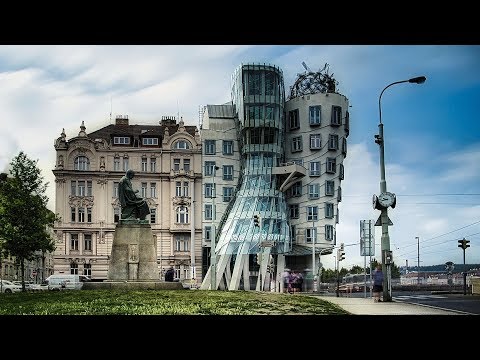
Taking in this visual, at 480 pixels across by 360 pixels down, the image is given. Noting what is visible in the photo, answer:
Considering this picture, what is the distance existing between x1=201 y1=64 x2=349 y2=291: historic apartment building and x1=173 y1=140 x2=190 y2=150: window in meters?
0.35

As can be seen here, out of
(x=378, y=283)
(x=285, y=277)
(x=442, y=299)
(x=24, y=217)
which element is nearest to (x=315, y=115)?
(x=285, y=277)

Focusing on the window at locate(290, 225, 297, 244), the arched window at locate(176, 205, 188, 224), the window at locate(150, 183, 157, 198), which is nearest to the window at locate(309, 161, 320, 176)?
the window at locate(290, 225, 297, 244)

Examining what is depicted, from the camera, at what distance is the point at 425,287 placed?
38.1 ft

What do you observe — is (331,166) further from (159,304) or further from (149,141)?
(159,304)

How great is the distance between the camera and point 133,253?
1435cm

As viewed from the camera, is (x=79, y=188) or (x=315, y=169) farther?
(x=315, y=169)

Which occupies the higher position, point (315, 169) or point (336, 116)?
point (336, 116)

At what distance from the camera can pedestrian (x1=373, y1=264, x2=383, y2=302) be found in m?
11.3

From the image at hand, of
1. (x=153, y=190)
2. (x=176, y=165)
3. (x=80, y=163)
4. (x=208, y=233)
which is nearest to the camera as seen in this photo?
(x=80, y=163)

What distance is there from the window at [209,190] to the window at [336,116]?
2.55m

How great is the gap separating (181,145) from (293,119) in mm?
2879

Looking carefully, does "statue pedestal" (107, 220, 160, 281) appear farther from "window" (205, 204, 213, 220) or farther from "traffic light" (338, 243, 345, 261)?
"traffic light" (338, 243, 345, 261)
